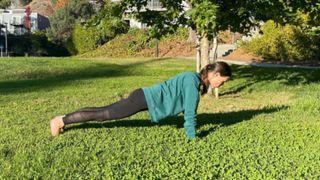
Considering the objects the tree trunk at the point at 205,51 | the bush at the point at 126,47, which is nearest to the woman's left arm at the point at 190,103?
the tree trunk at the point at 205,51

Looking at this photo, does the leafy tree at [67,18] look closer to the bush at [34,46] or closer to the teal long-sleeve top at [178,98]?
the bush at [34,46]

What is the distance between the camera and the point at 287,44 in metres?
26.7

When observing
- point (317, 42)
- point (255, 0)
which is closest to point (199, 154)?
point (255, 0)

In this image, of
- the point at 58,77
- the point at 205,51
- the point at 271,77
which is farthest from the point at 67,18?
the point at 205,51

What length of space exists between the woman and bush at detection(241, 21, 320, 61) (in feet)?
65.0

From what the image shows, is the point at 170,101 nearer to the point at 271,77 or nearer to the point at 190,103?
the point at 190,103

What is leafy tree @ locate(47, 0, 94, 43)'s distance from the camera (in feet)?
159

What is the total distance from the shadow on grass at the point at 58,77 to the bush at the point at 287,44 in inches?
324

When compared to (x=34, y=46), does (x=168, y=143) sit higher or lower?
higher

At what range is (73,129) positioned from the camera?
289 inches

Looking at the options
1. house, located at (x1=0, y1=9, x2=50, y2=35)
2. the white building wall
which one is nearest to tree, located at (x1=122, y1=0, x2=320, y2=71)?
house, located at (x1=0, y1=9, x2=50, y2=35)

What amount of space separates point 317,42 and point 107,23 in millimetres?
16815

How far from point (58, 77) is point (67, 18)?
3197 centimetres

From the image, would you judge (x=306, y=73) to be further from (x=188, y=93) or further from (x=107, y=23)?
(x=188, y=93)
